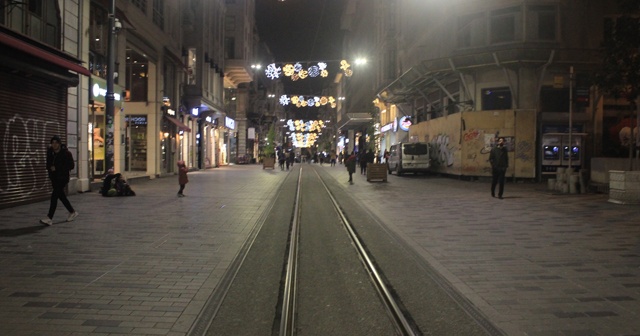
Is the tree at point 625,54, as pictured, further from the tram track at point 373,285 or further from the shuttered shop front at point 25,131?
the shuttered shop front at point 25,131

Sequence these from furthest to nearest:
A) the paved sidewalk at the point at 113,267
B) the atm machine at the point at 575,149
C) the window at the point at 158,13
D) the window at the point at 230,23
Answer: the window at the point at 230,23 → the window at the point at 158,13 → the atm machine at the point at 575,149 → the paved sidewalk at the point at 113,267

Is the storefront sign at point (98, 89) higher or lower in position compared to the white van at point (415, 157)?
higher

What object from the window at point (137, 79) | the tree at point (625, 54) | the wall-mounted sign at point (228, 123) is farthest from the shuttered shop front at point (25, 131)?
the wall-mounted sign at point (228, 123)

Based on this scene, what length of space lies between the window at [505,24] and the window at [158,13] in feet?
55.6

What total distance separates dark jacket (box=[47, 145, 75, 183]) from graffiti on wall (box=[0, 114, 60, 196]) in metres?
3.08

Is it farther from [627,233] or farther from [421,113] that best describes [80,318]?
[421,113]

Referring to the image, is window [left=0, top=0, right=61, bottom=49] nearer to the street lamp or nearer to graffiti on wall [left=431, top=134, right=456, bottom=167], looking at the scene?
the street lamp

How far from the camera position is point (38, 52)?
1266 centimetres

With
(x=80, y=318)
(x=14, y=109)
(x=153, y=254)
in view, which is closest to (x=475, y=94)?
(x=14, y=109)

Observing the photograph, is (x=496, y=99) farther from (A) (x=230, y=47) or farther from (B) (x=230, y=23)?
(B) (x=230, y=23)

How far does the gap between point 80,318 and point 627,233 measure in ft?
30.1

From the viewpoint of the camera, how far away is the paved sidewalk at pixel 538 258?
17.1ft

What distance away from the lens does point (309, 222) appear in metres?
12.1

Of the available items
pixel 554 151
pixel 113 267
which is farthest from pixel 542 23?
pixel 113 267
